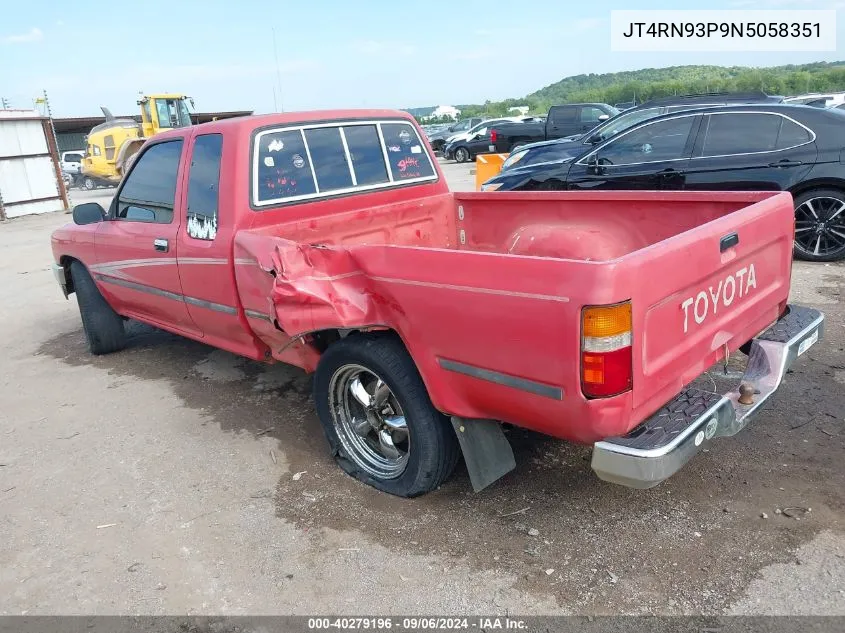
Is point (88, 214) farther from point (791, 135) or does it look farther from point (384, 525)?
point (791, 135)

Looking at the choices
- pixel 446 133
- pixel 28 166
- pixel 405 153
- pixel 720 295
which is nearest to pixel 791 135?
pixel 405 153

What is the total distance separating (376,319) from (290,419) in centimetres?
163

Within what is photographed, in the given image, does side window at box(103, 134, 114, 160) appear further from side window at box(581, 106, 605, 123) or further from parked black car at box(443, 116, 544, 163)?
side window at box(581, 106, 605, 123)

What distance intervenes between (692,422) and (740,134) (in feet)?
18.1

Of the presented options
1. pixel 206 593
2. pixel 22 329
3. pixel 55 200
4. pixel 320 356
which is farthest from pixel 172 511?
pixel 55 200

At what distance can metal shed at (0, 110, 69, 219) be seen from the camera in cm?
1692

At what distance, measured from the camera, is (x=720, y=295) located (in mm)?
2756

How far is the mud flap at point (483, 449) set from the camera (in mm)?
2891

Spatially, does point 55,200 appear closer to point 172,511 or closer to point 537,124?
point 537,124

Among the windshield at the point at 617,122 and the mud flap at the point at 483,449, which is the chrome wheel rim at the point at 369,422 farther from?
the windshield at the point at 617,122

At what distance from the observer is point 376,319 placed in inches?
117

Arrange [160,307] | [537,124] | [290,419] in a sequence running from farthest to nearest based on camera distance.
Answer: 1. [537,124]
2. [160,307]
3. [290,419]

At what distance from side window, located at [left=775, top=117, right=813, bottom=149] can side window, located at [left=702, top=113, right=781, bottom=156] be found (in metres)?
0.05

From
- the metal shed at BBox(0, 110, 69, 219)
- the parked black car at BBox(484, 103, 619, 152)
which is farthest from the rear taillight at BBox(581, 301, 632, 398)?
the metal shed at BBox(0, 110, 69, 219)
